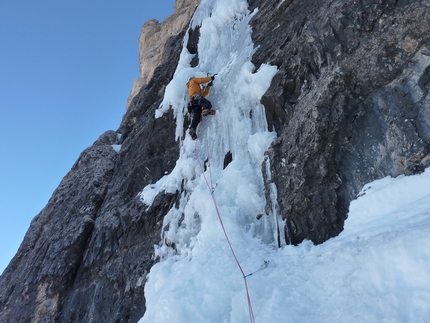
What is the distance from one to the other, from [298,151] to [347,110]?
77 centimetres

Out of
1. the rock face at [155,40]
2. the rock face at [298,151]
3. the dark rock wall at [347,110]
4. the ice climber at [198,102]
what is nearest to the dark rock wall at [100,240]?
the rock face at [298,151]

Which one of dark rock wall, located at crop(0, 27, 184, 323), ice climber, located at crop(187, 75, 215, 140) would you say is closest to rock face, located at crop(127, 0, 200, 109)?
dark rock wall, located at crop(0, 27, 184, 323)

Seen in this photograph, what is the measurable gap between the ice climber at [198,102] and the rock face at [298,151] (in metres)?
1.01

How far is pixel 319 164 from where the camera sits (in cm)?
425

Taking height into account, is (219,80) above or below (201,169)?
above

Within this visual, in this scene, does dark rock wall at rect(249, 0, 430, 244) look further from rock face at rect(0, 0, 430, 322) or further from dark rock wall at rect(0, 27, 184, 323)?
dark rock wall at rect(0, 27, 184, 323)

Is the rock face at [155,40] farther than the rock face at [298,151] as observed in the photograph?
Yes

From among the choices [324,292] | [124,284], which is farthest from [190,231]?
[324,292]

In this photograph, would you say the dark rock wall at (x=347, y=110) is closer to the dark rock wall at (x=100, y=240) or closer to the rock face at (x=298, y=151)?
the rock face at (x=298, y=151)

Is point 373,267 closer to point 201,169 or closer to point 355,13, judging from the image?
point 355,13

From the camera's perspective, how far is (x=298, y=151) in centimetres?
450

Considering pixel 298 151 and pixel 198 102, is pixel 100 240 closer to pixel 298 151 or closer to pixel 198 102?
pixel 198 102

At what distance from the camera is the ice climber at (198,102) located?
22.8 ft

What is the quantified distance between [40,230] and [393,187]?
9.75 m
